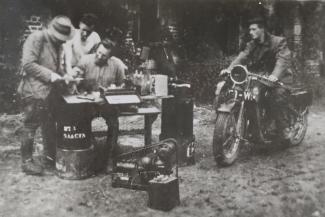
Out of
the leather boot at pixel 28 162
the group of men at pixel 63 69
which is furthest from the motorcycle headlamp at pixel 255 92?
the leather boot at pixel 28 162

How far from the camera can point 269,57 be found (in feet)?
17.5

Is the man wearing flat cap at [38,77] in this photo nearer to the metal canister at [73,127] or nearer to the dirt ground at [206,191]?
the metal canister at [73,127]

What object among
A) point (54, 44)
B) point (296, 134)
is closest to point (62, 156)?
point (54, 44)

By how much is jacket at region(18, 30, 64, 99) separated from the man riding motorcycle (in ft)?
6.16

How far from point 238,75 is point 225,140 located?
698 millimetres

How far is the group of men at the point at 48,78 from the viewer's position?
433cm

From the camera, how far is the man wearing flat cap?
4316 mm

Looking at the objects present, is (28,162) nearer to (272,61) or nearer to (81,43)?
(81,43)

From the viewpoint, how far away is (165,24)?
7688 mm

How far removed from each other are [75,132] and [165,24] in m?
3.89

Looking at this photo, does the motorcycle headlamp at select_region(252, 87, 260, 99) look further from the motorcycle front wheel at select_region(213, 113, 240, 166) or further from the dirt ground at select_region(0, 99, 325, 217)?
the dirt ground at select_region(0, 99, 325, 217)

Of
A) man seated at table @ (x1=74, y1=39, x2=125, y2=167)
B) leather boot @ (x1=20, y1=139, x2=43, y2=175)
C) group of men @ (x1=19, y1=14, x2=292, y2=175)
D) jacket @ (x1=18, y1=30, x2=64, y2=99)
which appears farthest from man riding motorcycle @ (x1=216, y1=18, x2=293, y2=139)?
leather boot @ (x1=20, y1=139, x2=43, y2=175)

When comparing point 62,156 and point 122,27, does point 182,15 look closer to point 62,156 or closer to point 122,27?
point 122,27

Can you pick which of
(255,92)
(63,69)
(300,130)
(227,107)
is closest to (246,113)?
(255,92)
